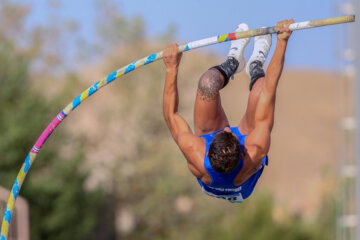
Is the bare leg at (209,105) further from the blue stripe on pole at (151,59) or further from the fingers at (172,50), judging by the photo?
the blue stripe on pole at (151,59)

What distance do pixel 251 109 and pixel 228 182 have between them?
0.78 m

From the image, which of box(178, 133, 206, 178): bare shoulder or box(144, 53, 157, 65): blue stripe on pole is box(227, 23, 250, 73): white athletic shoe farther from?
box(178, 133, 206, 178): bare shoulder

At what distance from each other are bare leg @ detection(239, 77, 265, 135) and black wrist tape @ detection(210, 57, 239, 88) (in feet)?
0.90

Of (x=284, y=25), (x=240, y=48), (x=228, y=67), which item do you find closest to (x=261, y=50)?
(x=240, y=48)

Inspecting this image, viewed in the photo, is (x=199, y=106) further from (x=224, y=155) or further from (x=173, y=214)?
(x=173, y=214)

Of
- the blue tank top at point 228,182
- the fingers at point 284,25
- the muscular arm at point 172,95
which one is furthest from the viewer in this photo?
the muscular arm at point 172,95

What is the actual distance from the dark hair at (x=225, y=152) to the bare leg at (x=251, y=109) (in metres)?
0.60

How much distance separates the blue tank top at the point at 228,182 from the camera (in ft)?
23.3

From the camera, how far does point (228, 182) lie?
7.23 meters

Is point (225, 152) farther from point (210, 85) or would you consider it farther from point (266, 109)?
point (210, 85)

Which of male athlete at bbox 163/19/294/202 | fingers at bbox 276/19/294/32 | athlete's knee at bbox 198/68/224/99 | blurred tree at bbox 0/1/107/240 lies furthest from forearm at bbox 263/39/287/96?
blurred tree at bbox 0/1/107/240

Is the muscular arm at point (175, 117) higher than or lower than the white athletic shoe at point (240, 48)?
lower

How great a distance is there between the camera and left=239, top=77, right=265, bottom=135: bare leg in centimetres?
740

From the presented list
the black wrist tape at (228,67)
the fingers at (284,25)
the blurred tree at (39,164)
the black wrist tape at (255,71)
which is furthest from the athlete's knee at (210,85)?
the blurred tree at (39,164)
